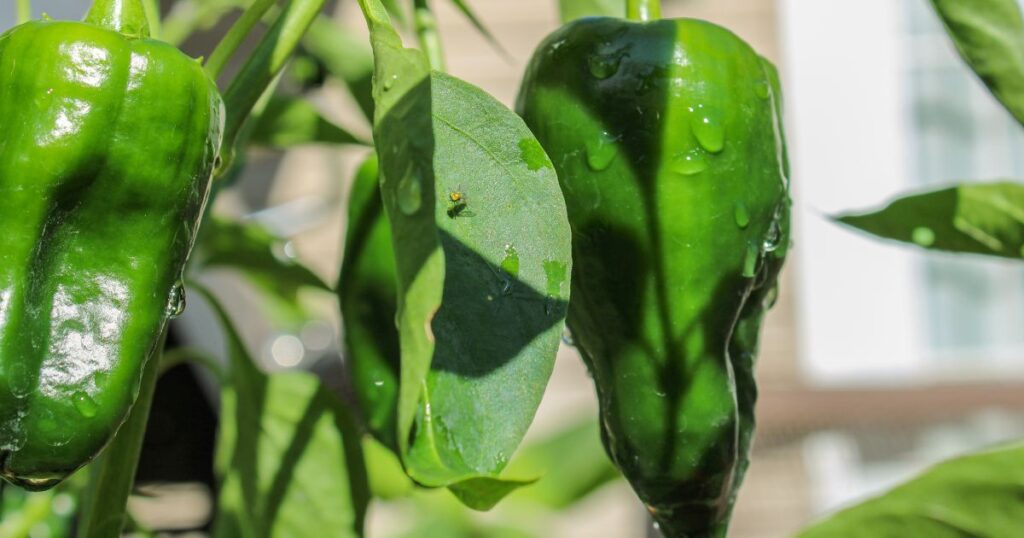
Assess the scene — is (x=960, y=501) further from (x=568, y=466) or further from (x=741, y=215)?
(x=568, y=466)

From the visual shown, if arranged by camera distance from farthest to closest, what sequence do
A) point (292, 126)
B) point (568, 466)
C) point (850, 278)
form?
point (850, 278)
point (568, 466)
point (292, 126)

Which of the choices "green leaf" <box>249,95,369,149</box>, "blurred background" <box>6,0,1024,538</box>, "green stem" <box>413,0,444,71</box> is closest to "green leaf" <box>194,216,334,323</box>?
"green leaf" <box>249,95,369,149</box>

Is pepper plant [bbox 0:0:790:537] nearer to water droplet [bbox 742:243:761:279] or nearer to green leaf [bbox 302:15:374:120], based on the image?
water droplet [bbox 742:243:761:279]

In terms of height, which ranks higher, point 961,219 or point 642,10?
point 642,10

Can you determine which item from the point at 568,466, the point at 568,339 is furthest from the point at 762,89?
the point at 568,466

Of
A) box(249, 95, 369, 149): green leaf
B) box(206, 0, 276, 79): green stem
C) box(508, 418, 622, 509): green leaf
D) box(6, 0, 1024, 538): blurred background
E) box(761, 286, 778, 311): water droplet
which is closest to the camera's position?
box(206, 0, 276, 79): green stem

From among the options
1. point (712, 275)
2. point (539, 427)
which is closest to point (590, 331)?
point (712, 275)

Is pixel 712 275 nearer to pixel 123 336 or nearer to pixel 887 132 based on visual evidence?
pixel 123 336
